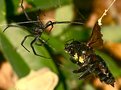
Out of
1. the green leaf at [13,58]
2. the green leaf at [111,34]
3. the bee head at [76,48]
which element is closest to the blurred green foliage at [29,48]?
the green leaf at [13,58]

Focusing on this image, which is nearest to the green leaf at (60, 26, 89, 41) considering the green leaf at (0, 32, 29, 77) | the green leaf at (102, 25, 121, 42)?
the green leaf at (102, 25, 121, 42)

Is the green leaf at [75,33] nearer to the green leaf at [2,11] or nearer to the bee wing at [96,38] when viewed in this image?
the green leaf at [2,11]

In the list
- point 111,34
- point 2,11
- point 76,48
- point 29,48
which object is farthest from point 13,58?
point 111,34

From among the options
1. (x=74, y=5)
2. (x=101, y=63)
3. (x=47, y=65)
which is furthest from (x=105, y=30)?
(x=101, y=63)

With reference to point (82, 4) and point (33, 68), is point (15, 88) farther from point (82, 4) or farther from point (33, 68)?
point (82, 4)

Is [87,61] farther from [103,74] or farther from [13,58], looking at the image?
[13,58]

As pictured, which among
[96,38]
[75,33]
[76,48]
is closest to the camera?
[96,38]
